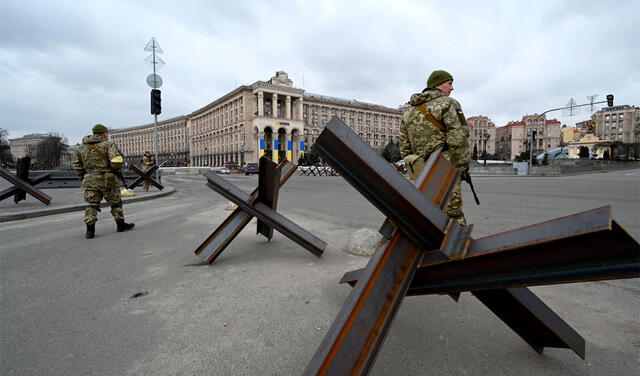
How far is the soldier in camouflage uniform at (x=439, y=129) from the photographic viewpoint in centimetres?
282

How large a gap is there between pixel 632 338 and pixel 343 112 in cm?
8966

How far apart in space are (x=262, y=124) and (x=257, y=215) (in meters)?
71.9

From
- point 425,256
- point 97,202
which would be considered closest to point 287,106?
point 97,202

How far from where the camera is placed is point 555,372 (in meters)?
1.53

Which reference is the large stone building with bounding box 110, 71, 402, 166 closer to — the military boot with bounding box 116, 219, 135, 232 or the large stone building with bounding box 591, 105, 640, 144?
the military boot with bounding box 116, 219, 135, 232

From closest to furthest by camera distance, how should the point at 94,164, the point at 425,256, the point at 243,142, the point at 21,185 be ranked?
the point at 425,256 < the point at 94,164 < the point at 21,185 < the point at 243,142

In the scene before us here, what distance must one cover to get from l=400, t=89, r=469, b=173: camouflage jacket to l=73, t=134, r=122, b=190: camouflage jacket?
5.00 m

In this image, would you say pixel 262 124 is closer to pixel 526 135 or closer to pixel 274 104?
pixel 274 104

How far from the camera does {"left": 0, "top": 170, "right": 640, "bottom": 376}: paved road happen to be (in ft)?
5.33

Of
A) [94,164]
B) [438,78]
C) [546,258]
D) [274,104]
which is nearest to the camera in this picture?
[546,258]

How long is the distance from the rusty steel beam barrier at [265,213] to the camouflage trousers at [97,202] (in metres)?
2.68

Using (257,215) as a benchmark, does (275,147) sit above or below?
above

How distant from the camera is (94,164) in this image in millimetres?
4922

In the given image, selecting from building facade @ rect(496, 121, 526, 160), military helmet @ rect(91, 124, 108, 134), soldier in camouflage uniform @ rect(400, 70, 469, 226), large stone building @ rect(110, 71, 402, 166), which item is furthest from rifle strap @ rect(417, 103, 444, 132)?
building facade @ rect(496, 121, 526, 160)
